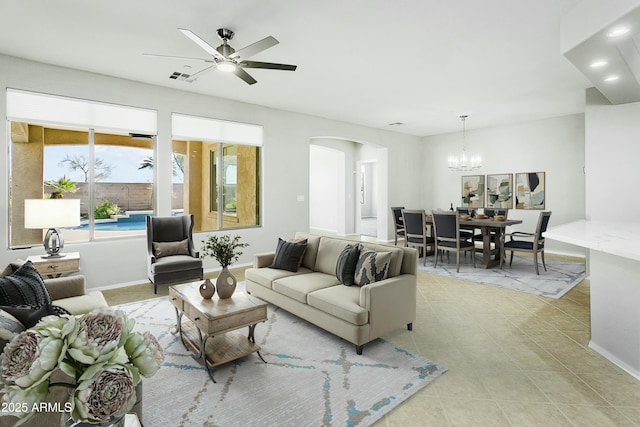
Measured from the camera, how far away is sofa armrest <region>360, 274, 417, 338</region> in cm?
280

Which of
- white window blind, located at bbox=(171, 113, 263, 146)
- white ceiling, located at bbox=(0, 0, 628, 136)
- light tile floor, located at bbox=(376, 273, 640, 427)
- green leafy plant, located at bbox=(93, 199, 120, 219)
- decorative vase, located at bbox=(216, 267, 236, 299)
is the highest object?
white ceiling, located at bbox=(0, 0, 628, 136)

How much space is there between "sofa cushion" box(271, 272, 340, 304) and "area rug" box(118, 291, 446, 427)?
382mm

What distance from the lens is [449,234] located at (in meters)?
5.79

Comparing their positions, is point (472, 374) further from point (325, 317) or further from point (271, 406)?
point (271, 406)

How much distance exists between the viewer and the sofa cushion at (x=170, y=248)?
181 inches

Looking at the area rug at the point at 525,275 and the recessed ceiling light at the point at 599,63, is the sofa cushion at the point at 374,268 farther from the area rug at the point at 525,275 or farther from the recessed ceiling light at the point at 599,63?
the area rug at the point at 525,275

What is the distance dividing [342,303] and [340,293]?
0.22 m

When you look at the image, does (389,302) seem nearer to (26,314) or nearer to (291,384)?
(291,384)

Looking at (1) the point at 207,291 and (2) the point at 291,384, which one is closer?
(2) the point at 291,384

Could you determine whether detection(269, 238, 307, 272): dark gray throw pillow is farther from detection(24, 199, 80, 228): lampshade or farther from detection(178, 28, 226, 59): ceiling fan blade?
detection(24, 199, 80, 228): lampshade

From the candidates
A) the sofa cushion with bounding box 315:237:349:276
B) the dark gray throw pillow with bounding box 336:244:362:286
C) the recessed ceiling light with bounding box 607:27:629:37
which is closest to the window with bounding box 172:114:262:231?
the sofa cushion with bounding box 315:237:349:276

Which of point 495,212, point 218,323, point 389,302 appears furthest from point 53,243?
point 495,212

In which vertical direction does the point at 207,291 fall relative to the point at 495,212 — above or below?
below

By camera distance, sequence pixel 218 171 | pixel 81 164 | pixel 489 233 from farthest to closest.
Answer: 1. pixel 218 171
2. pixel 489 233
3. pixel 81 164
